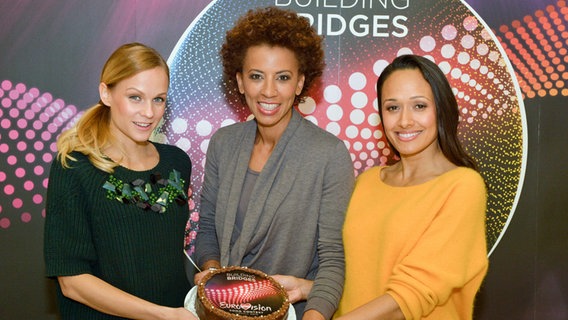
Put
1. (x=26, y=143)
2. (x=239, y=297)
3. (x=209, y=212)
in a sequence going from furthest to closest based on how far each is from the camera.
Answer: (x=26, y=143)
(x=209, y=212)
(x=239, y=297)

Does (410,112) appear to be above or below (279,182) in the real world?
above

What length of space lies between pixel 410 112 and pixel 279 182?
0.57 meters

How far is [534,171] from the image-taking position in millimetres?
3189

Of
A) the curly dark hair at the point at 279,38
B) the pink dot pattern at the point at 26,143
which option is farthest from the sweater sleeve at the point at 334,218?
the pink dot pattern at the point at 26,143

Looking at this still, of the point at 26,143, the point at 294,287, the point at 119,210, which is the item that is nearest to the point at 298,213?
the point at 294,287

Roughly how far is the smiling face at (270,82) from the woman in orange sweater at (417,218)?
389 mm

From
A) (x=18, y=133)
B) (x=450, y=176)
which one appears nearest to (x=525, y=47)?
(x=450, y=176)

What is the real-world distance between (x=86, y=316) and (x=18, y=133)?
63.3 inches

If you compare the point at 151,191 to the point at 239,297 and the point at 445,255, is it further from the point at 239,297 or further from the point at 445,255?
the point at 445,255

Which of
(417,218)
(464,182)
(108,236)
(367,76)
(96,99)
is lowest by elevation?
(108,236)

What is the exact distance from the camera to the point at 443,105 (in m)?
1.97

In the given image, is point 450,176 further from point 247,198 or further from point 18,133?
point 18,133

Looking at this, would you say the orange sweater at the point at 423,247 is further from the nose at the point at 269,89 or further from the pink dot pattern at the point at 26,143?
the pink dot pattern at the point at 26,143

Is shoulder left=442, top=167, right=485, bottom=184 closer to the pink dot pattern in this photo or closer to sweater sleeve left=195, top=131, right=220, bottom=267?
sweater sleeve left=195, top=131, right=220, bottom=267
